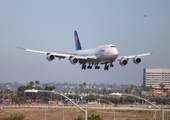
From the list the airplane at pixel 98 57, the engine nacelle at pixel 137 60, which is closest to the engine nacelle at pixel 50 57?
the airplane at pixel 98 57

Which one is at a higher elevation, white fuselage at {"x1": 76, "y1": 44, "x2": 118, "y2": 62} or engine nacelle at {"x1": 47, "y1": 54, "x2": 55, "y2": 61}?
white fuselage at {"x1": 76, "y1": 44, "x2": 118, "y2": 62}

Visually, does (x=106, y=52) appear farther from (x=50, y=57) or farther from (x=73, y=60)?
(x=50, y=57)

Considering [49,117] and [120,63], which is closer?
[120,63]

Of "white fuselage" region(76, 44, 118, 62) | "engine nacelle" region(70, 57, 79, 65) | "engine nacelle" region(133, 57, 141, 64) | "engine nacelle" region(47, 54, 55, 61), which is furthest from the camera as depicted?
"engine nacelle" region(133, 57, 141, 64)

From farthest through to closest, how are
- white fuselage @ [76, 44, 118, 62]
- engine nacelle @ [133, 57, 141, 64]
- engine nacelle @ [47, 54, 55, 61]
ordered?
engine nacelle @ [133, 57, 141, 64] < white fuselage @ [76, 44, 118, 62] < engine nacelle @ [47, 54, 55, 61]

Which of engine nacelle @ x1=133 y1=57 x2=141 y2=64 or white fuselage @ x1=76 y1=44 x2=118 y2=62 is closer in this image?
white fuselage @ x1=76 y1=44 x2=118 y2=62

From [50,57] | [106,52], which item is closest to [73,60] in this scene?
[50,57]

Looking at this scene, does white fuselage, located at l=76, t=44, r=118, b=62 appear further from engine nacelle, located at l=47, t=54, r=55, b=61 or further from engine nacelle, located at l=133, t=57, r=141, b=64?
engine nacelle, located at l=47, t=54, r=55, b=61

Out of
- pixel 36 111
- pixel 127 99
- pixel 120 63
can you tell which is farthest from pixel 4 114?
pixel 127 99

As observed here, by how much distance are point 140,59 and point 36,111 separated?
118ft

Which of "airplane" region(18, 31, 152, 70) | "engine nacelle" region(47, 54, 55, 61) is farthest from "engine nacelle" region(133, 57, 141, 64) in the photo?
"engine nacelle" region(47, 54, 55, 61)

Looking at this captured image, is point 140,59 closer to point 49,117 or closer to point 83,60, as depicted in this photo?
point 83,60

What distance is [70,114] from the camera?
5300 inches

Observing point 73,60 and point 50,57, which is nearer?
point 50,57
